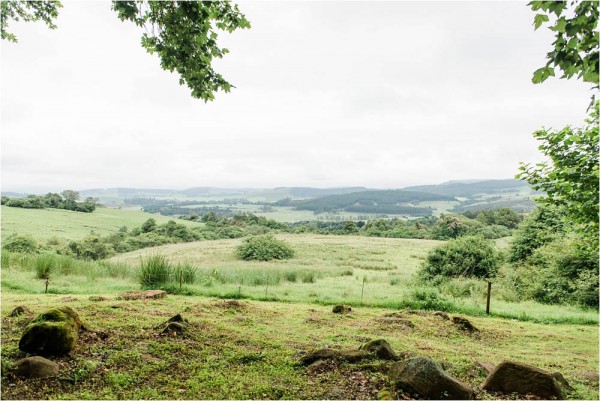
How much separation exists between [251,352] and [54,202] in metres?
92.4

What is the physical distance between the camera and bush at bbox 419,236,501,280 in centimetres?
2411

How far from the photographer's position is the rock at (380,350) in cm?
586

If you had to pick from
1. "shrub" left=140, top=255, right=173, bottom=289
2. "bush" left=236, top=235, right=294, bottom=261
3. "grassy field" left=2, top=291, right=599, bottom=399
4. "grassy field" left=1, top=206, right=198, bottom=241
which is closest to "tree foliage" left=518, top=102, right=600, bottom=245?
"grassy field" left=2, top=291, right=599, bottom=399

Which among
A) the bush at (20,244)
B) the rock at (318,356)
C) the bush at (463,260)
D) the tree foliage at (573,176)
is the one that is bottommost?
the bush at (20,244)

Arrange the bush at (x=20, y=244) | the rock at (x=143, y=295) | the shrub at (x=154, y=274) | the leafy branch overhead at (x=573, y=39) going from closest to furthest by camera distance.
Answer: the leafy branch overhead at (x=573, y=39) < the rock at (x=143, y=295) < the shrub at (x=154, y=274) < the bush at (x=20, y=244)

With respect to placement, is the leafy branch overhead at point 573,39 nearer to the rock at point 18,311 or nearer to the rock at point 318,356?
the rock at point 318,356

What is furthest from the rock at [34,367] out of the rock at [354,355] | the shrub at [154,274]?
the shrub at [154,274]

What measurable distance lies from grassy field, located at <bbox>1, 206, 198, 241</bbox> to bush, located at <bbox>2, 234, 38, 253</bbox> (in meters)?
17.3

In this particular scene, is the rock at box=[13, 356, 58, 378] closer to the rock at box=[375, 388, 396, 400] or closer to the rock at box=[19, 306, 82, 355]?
the rock at box=[19, 306, 82, 355]

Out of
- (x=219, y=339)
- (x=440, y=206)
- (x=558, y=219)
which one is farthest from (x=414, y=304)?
(x=440, y=206)

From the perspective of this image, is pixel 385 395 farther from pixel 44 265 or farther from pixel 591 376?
pixel 44 265

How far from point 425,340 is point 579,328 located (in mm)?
6610

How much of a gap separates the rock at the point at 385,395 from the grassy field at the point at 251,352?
0.12 metres

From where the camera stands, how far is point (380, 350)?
5914 mm
